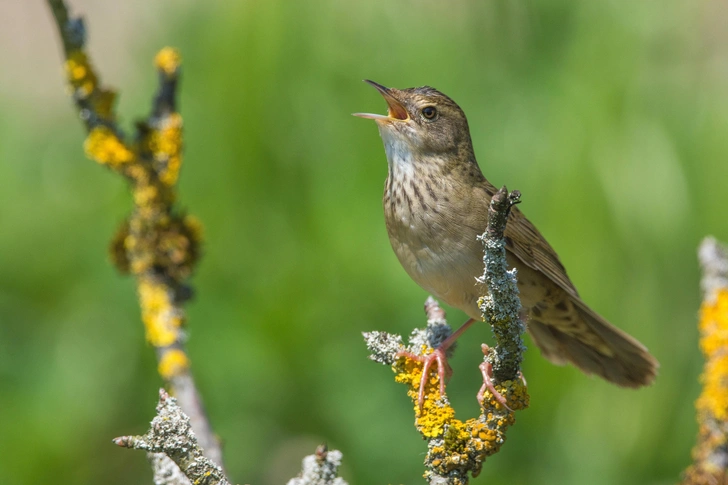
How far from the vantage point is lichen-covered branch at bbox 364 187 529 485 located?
206cm

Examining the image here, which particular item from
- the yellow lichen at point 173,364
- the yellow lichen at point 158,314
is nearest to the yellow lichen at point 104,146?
the yellow lichen at point 158,314

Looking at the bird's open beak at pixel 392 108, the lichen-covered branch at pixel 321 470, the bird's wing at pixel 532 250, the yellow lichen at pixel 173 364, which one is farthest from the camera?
the bird's open beak at pixel 392 108

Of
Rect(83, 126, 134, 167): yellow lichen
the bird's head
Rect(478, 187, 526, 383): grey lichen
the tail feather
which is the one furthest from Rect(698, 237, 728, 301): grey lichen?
Rect(83, 126, 134, 167): yellow lichen

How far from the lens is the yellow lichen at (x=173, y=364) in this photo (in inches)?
96.7

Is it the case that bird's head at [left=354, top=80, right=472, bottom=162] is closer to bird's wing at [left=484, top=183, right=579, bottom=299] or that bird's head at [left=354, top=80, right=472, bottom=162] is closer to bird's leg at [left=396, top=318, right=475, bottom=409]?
bird's wing at [left=484, top=183, right=579, bottom=299]

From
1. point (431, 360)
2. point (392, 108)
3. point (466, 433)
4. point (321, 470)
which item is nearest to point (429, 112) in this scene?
point (392, 108)

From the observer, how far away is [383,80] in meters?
4.32

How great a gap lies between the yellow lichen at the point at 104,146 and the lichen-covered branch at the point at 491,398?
3.08ft

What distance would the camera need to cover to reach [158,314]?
2617 millimetres

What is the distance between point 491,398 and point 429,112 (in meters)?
1.53

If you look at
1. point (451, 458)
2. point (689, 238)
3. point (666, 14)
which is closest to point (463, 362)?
point (689, 238)

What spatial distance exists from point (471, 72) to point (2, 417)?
2.50 meters

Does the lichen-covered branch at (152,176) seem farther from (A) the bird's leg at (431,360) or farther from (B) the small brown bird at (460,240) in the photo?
(B) the small brown bird at (460,240)

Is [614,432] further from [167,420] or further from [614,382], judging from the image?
[167,420]
